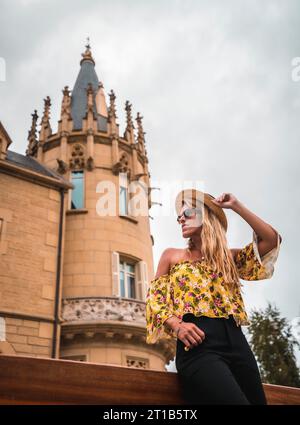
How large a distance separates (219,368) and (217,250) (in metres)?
0.74

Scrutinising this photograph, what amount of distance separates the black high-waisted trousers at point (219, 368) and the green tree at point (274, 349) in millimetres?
20241

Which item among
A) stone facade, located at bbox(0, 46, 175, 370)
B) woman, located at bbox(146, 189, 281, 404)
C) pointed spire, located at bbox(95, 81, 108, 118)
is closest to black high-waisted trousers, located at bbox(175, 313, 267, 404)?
woman, located at bbox(146, 189, 281, 404)

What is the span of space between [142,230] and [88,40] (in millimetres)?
17850

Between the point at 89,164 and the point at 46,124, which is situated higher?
the point at 46,124

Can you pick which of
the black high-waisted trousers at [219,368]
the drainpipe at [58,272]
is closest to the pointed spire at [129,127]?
the drainpipe at [58,272]

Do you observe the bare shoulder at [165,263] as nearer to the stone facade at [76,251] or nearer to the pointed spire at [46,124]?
the stone facade at [76,251]

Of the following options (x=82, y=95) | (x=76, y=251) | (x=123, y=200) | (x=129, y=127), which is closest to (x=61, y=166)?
(x=123, y=200)

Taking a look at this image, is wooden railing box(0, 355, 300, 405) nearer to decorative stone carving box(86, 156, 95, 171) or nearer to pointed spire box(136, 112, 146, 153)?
decorative stone carving box(86, 156, 95, 171)

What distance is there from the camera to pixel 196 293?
2244 mm

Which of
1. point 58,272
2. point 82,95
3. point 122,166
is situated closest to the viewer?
point 58,272

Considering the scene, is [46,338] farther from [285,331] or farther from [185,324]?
[285,331]

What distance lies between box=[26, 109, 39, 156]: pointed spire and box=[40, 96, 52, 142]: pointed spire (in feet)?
1.76

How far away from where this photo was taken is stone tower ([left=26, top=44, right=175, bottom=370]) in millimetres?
13727

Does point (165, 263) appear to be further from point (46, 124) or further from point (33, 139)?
point (33, 139)
